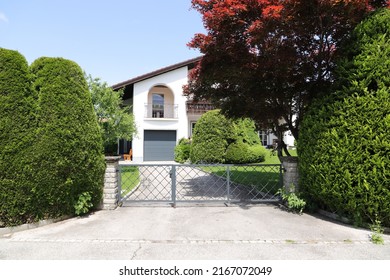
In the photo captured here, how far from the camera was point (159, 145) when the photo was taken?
777 inches

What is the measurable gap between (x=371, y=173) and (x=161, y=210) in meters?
4.38

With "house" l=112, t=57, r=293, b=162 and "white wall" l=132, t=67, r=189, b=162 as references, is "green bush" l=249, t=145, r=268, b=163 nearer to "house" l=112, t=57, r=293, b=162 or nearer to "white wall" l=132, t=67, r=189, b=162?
"house" l=112, t=57, r=293, b=162

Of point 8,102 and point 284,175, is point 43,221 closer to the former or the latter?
point 8,102

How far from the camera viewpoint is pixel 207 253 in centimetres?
351

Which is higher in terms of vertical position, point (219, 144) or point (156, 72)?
point (156, 72)

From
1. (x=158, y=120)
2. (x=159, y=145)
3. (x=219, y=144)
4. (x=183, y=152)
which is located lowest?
(x=183, y=152)

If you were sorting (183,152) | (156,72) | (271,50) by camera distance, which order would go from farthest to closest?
(156,72)
(183,152)
(271,50)

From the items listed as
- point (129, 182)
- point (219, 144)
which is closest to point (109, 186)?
point (129, 182)

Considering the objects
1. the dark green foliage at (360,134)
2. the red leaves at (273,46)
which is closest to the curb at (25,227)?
the red leaves at (273,46)

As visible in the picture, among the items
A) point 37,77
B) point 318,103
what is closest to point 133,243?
point 37,77

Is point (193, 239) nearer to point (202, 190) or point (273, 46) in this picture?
point (202, 190)

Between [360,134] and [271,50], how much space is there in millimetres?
2533

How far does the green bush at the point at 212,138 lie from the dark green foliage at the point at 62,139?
942cm

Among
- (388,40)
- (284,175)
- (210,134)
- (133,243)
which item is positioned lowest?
(133,243)
